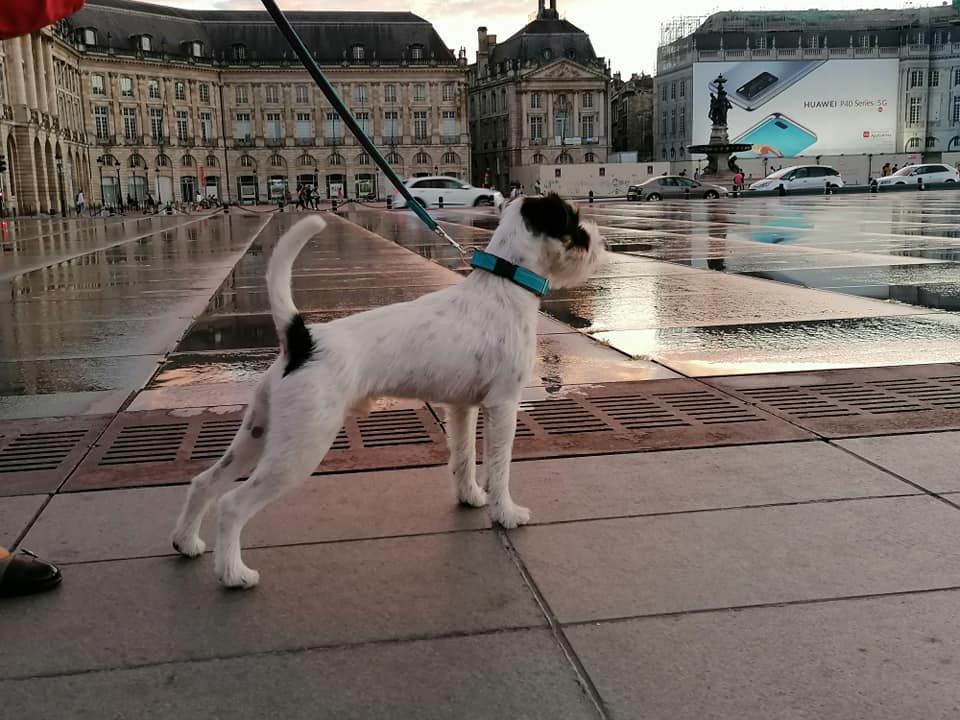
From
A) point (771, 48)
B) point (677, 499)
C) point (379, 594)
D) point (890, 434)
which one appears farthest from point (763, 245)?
point (771, 48)

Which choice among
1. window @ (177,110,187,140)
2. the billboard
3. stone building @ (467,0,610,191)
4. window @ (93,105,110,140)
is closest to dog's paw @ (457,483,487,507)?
the billboard

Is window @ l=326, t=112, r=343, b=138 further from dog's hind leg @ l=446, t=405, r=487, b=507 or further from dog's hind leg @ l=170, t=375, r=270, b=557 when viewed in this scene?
dog's hind leg @ l=170, t=375, r=270, b=557

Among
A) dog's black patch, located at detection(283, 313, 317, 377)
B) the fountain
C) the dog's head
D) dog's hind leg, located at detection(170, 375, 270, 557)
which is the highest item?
the fountain

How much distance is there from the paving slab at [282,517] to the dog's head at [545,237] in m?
0.98

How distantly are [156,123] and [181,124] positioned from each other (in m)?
3.02

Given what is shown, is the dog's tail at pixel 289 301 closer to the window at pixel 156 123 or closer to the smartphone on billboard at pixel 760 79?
the smartphone on billboard at pixel 760 79

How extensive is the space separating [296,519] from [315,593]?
680 mm

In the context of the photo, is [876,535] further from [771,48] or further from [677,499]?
[771,48]

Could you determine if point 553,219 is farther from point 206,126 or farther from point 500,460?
point 206,126

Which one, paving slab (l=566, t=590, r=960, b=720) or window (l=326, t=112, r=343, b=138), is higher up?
window (l=326, t=112, r=343, b=138)

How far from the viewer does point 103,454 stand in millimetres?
4414

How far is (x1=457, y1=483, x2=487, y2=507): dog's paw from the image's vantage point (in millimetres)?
3639

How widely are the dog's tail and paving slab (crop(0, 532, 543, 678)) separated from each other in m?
0.68

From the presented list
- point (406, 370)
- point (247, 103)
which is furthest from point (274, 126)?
point (406, 370)
